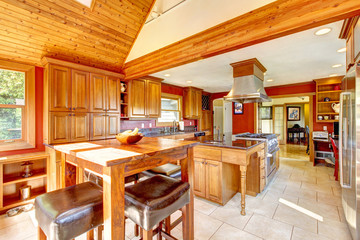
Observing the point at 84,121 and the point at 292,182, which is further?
the point at 292,182

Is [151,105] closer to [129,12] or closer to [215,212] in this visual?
[129,12]

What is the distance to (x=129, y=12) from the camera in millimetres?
2740

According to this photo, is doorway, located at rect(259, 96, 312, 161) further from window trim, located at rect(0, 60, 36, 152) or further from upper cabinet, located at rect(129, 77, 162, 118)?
window trim, located at rect(0, 60, 36, 152)

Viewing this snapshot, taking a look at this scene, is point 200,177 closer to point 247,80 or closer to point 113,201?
point 113,201

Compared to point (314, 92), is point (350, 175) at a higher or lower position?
lower

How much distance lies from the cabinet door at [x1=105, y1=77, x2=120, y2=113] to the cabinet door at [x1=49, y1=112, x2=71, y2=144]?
79cm

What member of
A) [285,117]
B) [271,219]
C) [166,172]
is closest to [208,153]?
[166,172]

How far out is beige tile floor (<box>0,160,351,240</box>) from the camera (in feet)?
6.24

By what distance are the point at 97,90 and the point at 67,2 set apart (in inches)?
57.9

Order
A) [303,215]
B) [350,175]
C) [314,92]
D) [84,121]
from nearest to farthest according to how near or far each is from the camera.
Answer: [350,175]
[303,215]
[84,121]
[314,92]

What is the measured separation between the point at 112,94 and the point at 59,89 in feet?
3.15

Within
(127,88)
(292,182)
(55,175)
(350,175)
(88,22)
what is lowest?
(292,182)

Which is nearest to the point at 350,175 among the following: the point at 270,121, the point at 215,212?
the point at 215,212

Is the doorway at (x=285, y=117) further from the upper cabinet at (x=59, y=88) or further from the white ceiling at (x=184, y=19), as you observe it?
the upper cabinet at (x=59, y=88)
